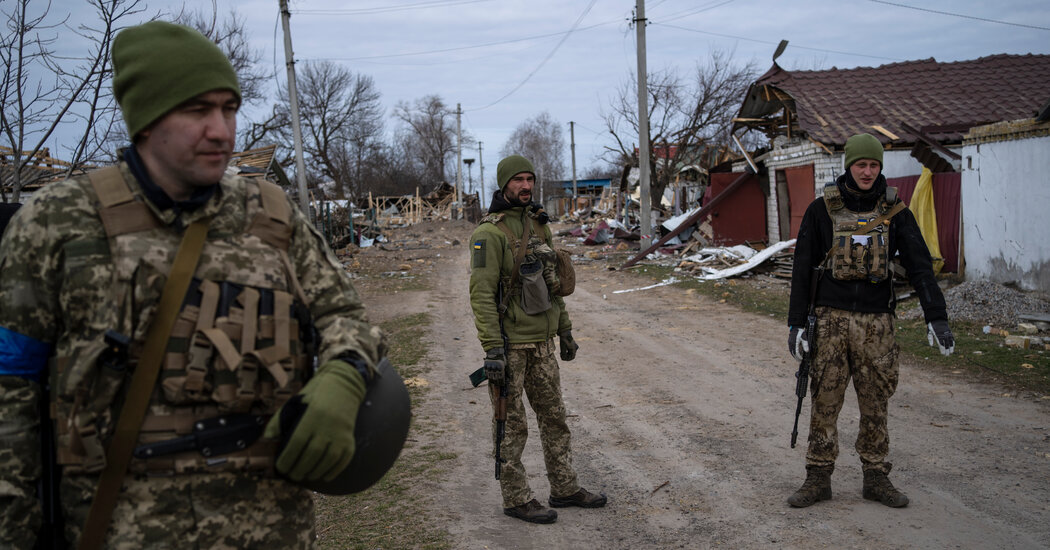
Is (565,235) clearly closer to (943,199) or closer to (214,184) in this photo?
(943,199)

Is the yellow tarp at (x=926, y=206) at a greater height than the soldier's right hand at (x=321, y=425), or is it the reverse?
the yellow tarp at (x=926, y=206)

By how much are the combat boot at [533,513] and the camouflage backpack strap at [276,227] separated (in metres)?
2.92

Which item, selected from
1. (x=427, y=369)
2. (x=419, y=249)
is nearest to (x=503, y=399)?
(x=427, y=369)

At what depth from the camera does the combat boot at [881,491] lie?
175 inches

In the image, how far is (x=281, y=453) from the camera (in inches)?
70.1

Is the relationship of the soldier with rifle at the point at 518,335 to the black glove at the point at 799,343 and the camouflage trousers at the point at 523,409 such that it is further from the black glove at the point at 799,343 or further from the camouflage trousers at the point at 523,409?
the black glove at the point at 799,343

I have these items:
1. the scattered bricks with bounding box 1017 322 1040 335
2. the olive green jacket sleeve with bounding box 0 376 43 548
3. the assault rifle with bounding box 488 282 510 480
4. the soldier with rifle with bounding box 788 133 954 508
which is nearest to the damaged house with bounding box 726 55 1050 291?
the scattered bricks with bounding box 1017 322 1040 335

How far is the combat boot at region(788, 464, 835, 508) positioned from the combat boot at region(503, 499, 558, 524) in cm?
144

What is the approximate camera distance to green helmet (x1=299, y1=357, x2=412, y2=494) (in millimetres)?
1866

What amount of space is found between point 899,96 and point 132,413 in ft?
64.3

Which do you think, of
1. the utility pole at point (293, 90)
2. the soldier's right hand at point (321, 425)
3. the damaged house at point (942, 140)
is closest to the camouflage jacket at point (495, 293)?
the soldier's right hand at point (321, 425)

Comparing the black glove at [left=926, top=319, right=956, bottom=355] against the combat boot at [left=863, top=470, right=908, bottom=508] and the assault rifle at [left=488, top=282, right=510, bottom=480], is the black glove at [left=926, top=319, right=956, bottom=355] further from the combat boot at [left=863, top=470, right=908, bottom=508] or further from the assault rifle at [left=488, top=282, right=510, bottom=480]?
the assault rifle at [left=488, top=282, right=510, bottom=480]

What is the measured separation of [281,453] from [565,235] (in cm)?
3238

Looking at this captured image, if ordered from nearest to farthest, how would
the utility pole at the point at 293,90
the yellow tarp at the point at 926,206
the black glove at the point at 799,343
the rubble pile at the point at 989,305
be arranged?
1. the black glove at the point at 799,343
2. the rubble pile at the point at 989,305
3. the yellow tarp at the point at 926,206
4. the utility pole at the point at 293,90
